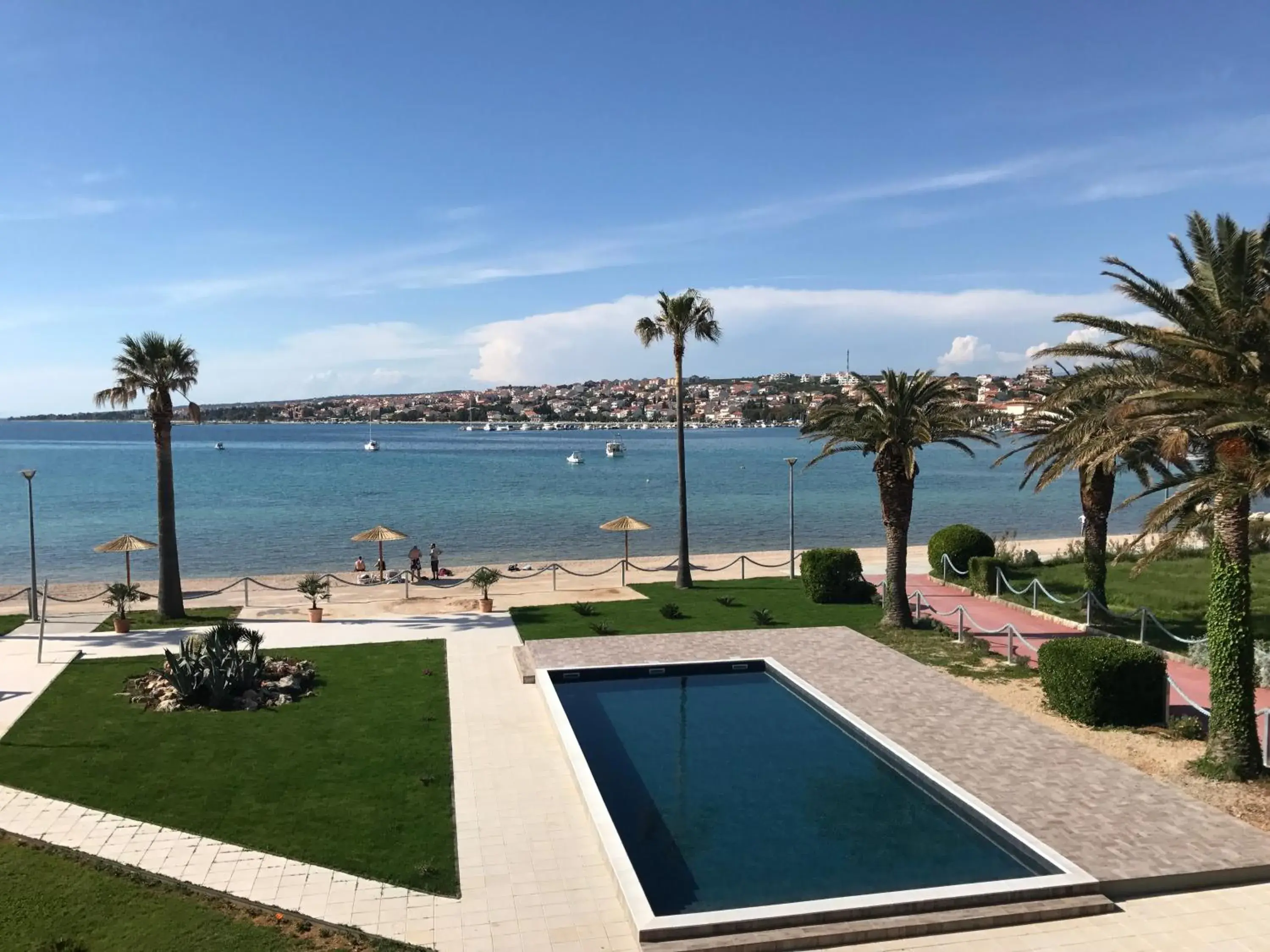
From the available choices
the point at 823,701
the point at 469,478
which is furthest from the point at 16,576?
the point at 469,478

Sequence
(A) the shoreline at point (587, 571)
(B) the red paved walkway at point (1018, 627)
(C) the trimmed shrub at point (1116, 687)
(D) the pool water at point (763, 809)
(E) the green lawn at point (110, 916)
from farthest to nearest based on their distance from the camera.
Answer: (A) the shoreline at point (587, 571)
(B) the red paved walkway at point (1018, 627)
(C) the trimmed shrub at point (1116, 687)
(D) the pool water at point (763, 809)
(E) the green lawn at point (110, 916)

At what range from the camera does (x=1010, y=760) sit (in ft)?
41.2

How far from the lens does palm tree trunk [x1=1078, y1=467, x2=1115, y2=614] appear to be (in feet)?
66.6

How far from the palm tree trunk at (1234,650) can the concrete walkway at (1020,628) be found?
170 cm

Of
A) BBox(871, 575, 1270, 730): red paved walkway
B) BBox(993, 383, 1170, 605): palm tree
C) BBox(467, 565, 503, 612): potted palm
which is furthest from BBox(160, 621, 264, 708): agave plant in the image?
BBox(993, 383, 1170, 605): palm tree

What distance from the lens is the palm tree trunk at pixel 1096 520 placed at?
66.6ft

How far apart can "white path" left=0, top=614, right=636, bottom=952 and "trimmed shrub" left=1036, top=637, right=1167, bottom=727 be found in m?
7.93

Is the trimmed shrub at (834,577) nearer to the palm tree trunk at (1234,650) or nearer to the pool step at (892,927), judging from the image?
the palm tree trunk at (1234,650)

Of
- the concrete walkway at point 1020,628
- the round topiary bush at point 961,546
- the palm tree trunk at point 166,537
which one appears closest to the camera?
the concrete walkway at point 1020,628

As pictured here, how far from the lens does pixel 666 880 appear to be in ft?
31.1

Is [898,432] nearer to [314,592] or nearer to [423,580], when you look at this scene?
[314,592]

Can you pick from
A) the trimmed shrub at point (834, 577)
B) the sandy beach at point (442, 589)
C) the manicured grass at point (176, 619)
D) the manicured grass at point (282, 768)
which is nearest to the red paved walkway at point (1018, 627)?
the trimmed shrub at point (834, 577)

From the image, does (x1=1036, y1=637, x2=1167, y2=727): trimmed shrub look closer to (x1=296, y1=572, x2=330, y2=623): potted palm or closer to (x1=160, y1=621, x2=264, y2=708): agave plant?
(x1=160, y1=621, x2=264, y2=708): agave plant

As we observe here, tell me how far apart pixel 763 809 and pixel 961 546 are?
18271mm
